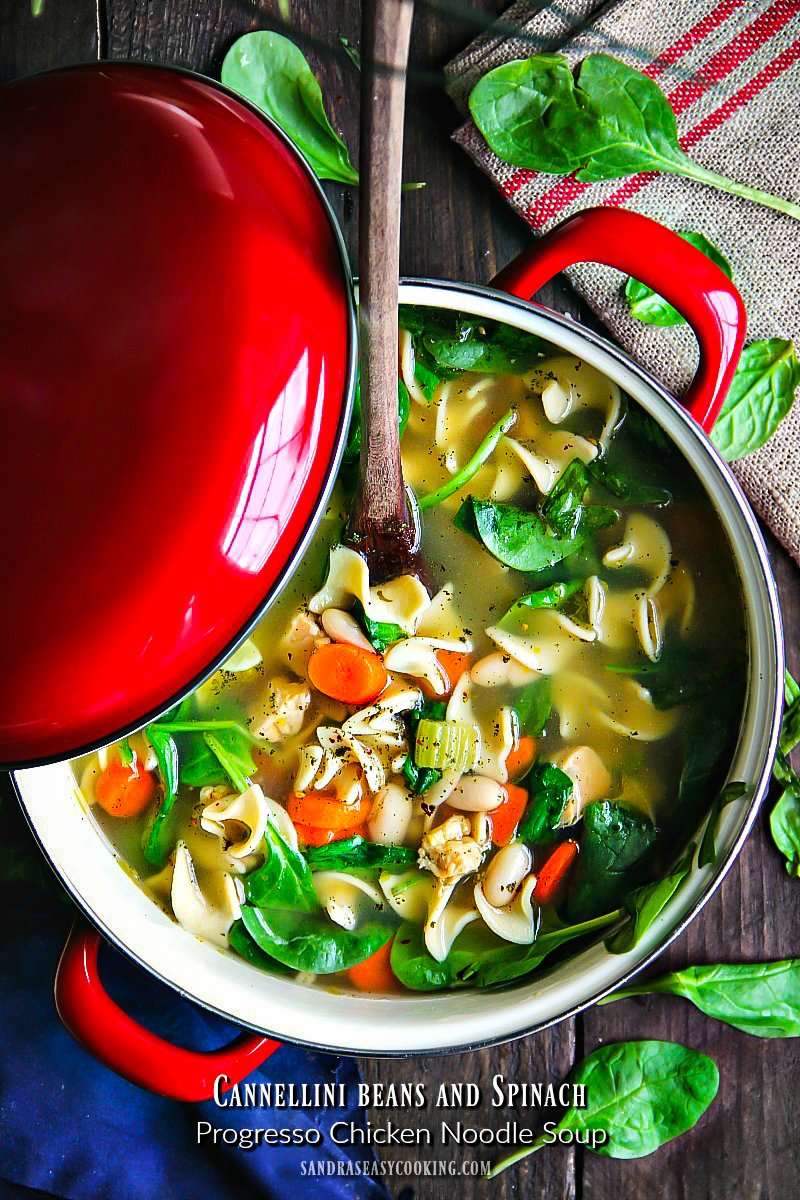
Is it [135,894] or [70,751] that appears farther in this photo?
[135,894]

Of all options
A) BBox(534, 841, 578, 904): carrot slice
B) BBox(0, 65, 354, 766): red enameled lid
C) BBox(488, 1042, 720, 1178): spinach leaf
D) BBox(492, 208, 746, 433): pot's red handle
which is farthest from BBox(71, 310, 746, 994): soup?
BBox(0, 65, 354, 766): red enameled lid

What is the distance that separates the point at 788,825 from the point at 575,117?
3.48 feet

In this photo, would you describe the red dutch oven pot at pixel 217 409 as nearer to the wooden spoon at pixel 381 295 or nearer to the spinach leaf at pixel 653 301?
the wooden spoon at pixel 381 295

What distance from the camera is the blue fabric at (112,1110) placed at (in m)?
1.35

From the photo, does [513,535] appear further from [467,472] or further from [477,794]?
[477,794]

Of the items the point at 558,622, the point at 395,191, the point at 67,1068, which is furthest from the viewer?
the point at 67,1068

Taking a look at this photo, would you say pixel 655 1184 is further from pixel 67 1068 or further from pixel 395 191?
pixel 395 191

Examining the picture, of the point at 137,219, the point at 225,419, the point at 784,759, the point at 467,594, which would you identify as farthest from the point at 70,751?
the point at 784,759

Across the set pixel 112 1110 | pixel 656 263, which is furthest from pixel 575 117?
pixel 112 1110

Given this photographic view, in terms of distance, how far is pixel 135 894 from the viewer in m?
1.29

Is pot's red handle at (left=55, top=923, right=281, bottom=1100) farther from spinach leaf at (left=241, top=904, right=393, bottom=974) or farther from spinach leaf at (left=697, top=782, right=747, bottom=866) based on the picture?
spinach leaf at (left=697, top=782, right=747, bottom=866)

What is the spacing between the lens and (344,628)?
125cm

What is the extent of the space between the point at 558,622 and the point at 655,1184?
0.85 m

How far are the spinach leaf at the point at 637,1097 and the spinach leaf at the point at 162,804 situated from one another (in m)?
0.68
